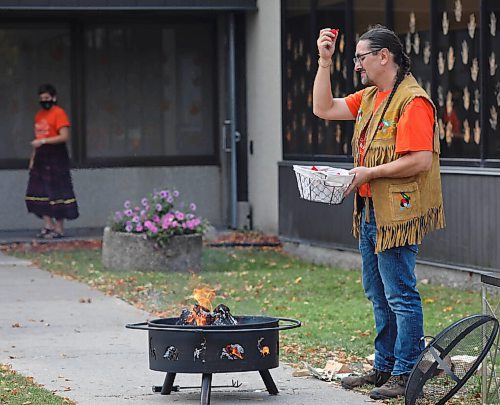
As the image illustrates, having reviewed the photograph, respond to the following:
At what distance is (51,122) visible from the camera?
51.1ft

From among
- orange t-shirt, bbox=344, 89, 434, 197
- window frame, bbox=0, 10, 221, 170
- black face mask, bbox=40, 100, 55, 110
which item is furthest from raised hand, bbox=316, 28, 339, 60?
window frame, bbox=0, 10, 221, 170

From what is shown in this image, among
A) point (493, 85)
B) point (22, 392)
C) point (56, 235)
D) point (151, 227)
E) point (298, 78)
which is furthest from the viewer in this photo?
point (56, 235)

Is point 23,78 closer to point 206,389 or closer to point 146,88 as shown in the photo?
point 146,88

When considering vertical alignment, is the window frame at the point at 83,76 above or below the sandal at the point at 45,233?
above

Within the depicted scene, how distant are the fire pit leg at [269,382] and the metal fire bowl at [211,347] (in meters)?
0.21

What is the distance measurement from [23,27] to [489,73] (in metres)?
7.94

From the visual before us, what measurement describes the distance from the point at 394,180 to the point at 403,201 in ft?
0.37

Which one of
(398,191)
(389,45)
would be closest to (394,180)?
(398,191)

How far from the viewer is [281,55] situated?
1513 cm

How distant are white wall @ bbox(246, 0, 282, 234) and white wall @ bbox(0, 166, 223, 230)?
0.89m

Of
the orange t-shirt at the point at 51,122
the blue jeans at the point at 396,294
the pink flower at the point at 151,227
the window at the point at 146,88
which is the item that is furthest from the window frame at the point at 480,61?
the blue jeans at the point at 396,294

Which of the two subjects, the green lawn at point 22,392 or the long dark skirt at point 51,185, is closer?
the green lawn at point 22,392

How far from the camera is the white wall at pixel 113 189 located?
1697 centimetres

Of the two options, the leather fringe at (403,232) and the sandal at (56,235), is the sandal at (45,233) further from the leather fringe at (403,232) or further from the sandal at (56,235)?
the leather fringe at (403,232)
